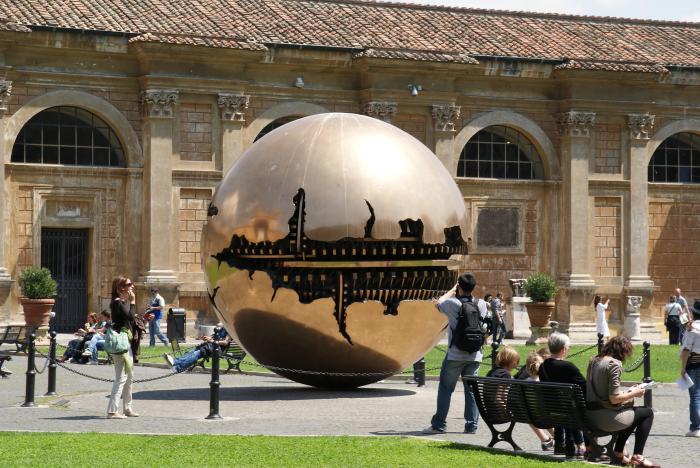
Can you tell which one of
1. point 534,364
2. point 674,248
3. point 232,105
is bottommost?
point 534,364

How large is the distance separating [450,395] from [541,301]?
2413 centimetres

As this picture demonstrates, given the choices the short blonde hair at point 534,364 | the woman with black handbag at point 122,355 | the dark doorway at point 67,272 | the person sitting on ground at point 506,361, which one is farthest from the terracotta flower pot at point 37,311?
the short blonde hair at point 534,364

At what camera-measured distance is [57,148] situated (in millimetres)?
38344

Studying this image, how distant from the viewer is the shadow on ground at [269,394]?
810 inches

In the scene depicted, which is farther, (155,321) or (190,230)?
(190,230)

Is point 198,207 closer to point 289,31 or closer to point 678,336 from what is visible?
point 289,31

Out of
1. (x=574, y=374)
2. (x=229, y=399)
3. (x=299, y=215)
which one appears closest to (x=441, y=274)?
(x=299, y=215)

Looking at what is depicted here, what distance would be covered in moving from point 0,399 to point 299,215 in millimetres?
5177

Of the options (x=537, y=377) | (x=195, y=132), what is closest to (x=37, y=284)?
(x=195, y=132)

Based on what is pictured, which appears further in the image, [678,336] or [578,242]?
[578,242]

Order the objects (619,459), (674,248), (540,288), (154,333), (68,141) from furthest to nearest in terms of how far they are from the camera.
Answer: (674,248) → (540,288) → (68,141) → (154,333) → (619,459)

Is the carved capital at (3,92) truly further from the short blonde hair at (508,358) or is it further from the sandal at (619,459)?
the sandal at (619,459)

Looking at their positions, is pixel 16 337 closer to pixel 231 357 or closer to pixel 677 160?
pixel 231 357

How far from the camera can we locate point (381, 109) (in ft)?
134
